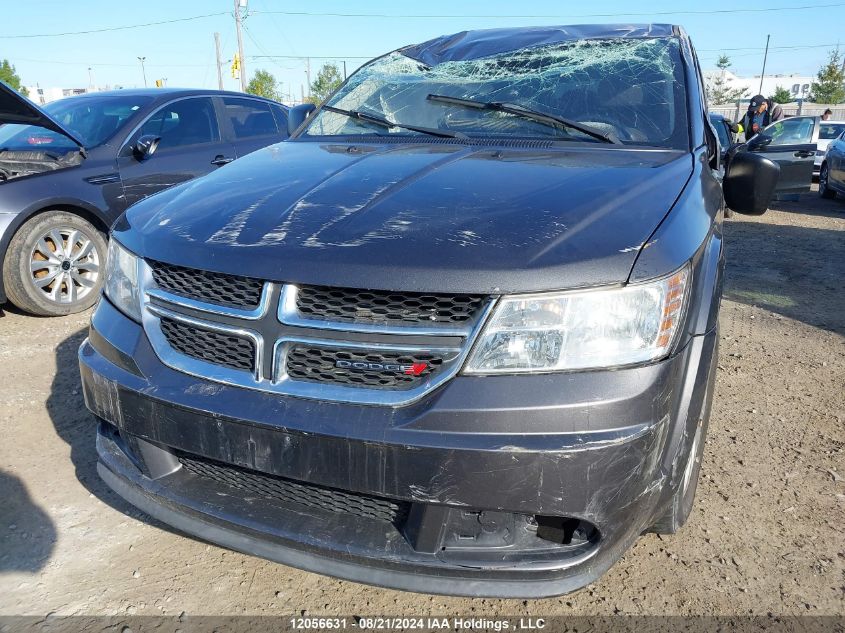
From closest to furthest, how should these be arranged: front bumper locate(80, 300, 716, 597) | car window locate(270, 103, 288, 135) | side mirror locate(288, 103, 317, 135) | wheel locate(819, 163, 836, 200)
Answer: front bumper locate(80, 300, 716, 597) → side mirror locate(288, 103, 317, 135) → car window locate(270, 103, 288, 135) → wheel locate(819, 163, 836, 200)

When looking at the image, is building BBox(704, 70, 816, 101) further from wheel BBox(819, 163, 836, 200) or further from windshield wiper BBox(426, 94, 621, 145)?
windshield wiper BBox(426, 94, 621, 145)

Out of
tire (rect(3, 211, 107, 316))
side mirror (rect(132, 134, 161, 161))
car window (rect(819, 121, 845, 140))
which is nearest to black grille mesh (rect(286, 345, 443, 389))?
tire (rect(3, 211, 107, 316))

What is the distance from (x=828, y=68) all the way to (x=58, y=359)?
182 ft

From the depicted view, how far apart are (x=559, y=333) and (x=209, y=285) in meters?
0.96

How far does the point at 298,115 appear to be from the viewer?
3578 mm

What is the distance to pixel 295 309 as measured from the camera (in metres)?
1.70

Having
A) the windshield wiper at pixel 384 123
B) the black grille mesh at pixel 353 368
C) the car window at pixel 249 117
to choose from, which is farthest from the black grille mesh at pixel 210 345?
the car window at pixel 249 117

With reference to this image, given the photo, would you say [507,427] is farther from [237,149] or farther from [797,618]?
[237,149]

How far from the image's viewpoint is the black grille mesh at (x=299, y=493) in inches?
69.1

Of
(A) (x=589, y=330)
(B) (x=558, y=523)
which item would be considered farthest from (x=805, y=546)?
(A) (x=589, y=330)

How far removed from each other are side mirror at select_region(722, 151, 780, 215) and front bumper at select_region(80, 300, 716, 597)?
1.24m

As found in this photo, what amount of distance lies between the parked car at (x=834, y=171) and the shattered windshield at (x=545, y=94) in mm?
8787

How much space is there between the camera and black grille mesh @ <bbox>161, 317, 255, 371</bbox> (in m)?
1.78

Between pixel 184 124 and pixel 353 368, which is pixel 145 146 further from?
pixel 353 368
